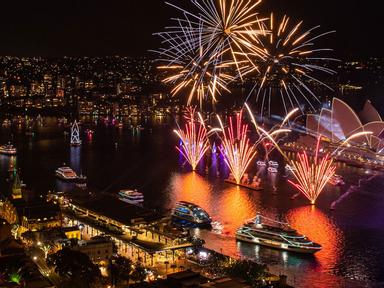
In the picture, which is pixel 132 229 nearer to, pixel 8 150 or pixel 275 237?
pixel 275 237

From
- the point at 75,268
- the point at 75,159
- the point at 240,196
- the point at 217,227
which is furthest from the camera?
the point at 75,159

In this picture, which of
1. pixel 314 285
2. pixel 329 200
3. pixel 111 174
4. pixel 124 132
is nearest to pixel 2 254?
pixel 314 285

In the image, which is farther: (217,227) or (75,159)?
(75,159)

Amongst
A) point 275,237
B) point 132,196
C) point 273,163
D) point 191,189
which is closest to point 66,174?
point 132,196

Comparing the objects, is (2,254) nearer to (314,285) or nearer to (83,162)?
(314,285)

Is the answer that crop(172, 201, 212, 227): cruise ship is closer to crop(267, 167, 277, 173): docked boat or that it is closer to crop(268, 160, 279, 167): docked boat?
crop(267, 167, 277, 173): docked boat

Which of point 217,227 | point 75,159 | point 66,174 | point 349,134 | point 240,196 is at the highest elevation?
point 349,134
